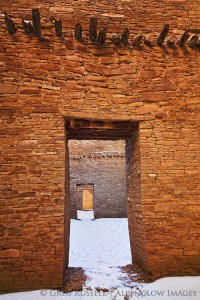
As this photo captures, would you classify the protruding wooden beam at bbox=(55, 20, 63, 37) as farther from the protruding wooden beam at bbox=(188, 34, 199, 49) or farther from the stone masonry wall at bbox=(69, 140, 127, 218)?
the stone masonry wall at bbox=(69, 140, 127, 218)

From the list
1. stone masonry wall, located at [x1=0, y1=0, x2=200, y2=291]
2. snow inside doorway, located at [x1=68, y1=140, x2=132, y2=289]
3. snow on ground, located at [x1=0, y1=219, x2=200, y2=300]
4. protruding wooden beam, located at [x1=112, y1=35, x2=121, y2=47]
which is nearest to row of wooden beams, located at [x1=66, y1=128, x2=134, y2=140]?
stone masonry wall, located at [x1=0, y1=0, x2=200, y2=291]

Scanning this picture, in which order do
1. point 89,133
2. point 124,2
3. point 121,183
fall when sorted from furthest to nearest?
point 121,183 < point 89,133 < point 124,2

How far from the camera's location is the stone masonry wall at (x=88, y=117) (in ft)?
12.2

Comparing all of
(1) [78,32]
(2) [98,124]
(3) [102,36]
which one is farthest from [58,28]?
(2) [98,124]

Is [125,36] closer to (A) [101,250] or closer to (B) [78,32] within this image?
(B) [78,32]

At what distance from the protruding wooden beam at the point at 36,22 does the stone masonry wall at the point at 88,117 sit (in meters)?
0.15

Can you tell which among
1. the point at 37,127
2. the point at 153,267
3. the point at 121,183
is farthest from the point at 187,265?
the point at 121,183

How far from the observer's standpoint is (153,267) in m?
3.95

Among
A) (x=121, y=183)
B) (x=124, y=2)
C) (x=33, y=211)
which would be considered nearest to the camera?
(x=33, y=211)

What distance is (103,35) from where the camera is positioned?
417cm

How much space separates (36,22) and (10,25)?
0.41 m

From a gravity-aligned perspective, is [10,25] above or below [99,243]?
above

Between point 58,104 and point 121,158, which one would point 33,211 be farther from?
point 121,158

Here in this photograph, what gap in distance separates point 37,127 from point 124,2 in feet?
9.49
